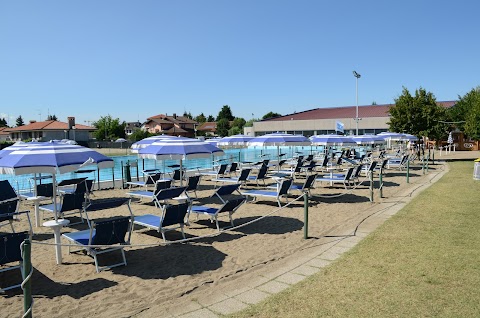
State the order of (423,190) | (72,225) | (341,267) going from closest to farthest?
1. (341,267)
2. (72,225)
3. (423,190)

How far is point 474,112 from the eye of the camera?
916 inches

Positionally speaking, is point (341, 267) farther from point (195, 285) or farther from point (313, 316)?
point (195, 285)

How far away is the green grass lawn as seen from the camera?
4.33 meters

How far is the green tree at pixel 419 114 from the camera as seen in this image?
26906 mm

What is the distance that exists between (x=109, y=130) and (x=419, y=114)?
67.1 m

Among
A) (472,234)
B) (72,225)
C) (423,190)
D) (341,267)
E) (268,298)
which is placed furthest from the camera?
(423,190)

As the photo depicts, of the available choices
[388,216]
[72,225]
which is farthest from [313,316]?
[72,225]

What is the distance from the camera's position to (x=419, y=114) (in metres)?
27.0

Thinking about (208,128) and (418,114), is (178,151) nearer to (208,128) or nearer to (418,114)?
(418,114)

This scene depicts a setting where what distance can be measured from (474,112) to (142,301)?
80.5ft

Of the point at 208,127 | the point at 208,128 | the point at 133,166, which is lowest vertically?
the point at 133,166

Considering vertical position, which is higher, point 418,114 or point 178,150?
point 418,114

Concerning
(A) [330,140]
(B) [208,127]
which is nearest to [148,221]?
(A) [330,140]

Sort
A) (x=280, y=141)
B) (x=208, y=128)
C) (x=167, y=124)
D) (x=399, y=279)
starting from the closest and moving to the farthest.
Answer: (x=399, y=279) < (x=280, y=141) < (x=167, y=124) < (x=208, y=128)
